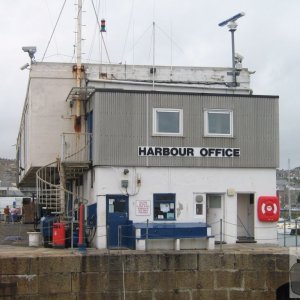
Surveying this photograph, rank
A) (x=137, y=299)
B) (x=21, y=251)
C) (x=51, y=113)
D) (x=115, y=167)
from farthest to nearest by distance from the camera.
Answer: (x=51, y=113), (x=115, y=167), (x=21, y=251), (x=137, y=299)

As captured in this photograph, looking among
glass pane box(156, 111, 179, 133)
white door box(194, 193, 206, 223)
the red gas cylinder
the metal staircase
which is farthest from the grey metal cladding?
the red gas cylinder

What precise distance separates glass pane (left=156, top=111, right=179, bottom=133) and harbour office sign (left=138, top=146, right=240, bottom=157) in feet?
2.25

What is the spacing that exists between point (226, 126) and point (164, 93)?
8.62ft

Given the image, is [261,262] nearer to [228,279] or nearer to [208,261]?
[228,279]

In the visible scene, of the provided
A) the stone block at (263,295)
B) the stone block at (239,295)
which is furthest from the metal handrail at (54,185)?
the stone block at (263,295)

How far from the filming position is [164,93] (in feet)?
77.9

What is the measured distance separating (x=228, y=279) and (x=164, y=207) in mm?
4246

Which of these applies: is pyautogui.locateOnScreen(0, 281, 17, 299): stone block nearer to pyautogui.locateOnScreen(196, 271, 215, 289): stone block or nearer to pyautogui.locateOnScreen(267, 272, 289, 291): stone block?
pyautogui.locateOnScreen(196, 271, 215, 289): stone block

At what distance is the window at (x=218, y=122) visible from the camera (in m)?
24.0

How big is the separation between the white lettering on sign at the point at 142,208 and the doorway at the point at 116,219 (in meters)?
0.39

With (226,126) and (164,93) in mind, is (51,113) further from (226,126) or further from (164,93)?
(226,126)

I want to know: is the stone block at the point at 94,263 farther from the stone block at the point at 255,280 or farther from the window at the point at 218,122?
the window at the point at 218,122

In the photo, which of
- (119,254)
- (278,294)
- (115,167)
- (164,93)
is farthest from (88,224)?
(278,294)

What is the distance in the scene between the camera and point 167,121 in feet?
78.2
